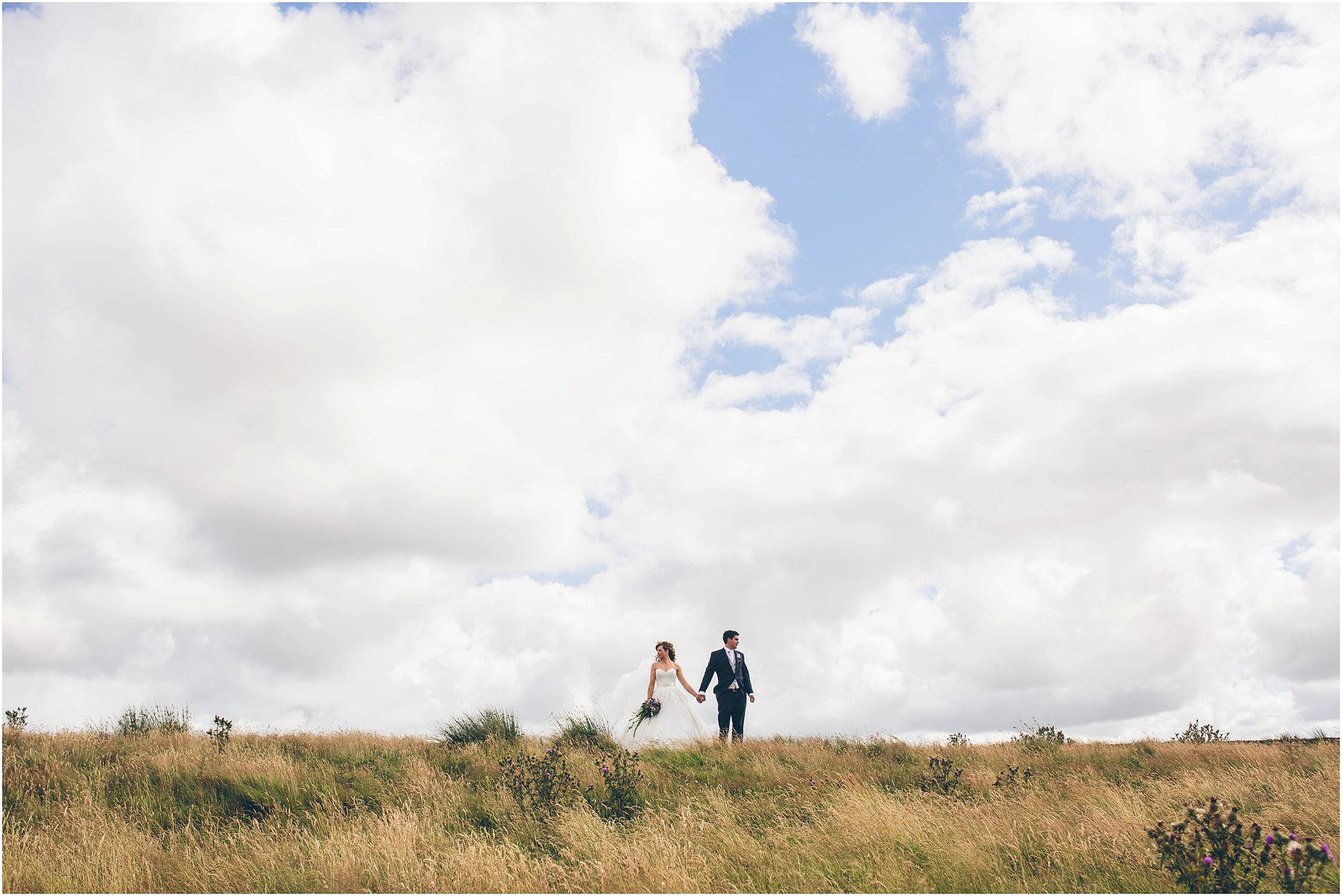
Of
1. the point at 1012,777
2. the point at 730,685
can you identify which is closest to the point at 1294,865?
the point at 1012,777

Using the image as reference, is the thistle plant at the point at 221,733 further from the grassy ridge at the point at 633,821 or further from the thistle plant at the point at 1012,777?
the thistle plant at the point at 1012,777

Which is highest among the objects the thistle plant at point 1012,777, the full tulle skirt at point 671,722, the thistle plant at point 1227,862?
the full tulle skirt at point 671,722

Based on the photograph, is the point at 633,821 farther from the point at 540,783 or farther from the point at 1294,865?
the point at 1294,865

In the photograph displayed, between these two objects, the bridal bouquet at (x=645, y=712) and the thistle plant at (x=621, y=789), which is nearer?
the thistle plant at (x=621, y=789)

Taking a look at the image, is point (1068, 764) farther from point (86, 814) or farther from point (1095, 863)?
point (86, 814)

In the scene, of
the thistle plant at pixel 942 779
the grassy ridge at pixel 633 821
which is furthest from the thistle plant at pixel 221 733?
the thistle plant at pixel 942 779

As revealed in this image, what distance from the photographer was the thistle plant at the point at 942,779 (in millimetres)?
9916

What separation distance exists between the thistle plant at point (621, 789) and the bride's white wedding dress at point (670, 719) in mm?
2968

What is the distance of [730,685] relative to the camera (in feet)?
45.6

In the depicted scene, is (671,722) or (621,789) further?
(671,722)

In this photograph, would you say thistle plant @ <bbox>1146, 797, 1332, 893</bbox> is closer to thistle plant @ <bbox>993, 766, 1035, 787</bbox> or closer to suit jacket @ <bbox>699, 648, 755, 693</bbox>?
thistle plant @ <bbox>993, 766, 1035, 787</bbox>

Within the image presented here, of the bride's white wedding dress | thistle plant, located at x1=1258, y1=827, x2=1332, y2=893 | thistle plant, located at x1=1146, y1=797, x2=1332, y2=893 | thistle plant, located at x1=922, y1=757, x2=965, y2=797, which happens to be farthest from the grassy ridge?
the bride's white wedding dress

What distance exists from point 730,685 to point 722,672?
0.24m

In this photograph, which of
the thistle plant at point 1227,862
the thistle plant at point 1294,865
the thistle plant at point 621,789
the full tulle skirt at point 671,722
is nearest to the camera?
the thistle plant at point 1294,865
